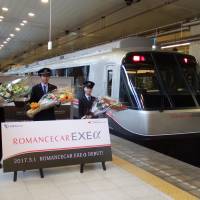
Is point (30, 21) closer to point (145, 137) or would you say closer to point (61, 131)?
point (145, 137)

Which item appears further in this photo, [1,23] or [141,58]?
[1,23]

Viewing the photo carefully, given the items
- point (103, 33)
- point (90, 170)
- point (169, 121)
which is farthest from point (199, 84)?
point (103, 33)

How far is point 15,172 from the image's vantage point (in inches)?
183

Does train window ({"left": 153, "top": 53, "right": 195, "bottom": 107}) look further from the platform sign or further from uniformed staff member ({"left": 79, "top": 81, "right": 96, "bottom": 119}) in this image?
the platform sign

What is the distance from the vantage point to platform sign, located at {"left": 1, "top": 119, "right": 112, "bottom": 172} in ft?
15.4

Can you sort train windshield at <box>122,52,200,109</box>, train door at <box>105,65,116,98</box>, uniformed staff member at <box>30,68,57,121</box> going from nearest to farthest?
1. uniformed staff member at <box>30,68,57,121</box>
2. train windshield at <box>122,52,200,109</box>
3. train door at <box>105,65,116,98</box>

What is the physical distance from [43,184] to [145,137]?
3.87 metres

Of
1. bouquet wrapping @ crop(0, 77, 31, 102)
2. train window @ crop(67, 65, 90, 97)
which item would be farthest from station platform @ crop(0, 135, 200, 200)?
train window @ crop(67, 65, 90, 97)

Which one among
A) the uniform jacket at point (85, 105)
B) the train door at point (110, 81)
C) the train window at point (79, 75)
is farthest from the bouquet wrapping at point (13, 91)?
the train window at point (79, 75)

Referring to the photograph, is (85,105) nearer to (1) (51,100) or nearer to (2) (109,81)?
(1) (51,100)

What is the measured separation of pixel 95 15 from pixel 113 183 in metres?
10.1

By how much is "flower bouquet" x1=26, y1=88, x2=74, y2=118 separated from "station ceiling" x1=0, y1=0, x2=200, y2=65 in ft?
22.4

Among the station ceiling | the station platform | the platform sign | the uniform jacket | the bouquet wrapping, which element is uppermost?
the station ceiling

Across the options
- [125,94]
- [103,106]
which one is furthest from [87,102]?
[125,94]
